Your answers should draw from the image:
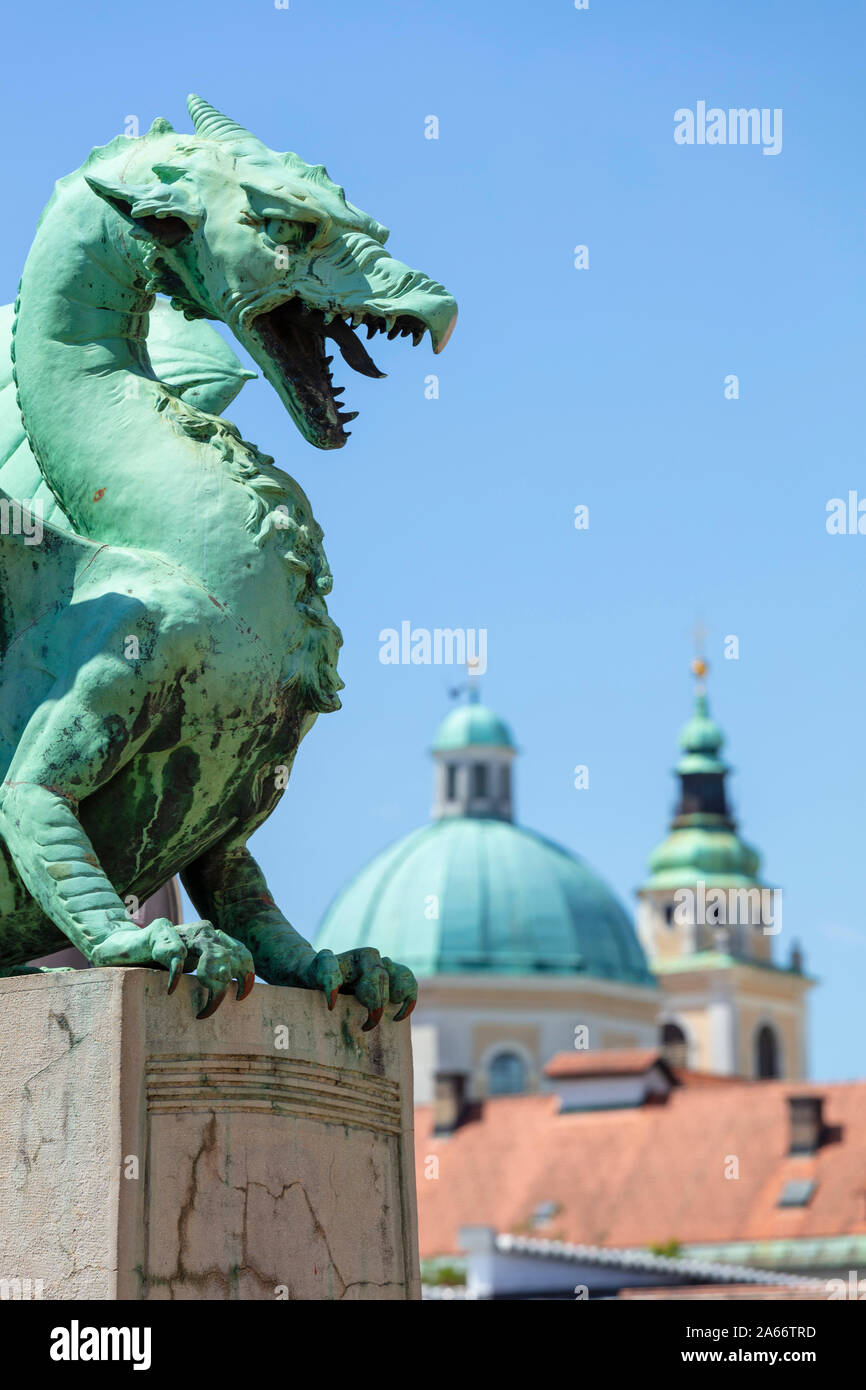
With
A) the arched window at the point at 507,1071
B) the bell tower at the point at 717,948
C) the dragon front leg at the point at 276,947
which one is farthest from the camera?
the bell tower at the point at 717,948

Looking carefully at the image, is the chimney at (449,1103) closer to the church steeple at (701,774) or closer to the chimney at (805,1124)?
the chimney at (805,1124)

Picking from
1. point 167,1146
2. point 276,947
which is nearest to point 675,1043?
point 276,947

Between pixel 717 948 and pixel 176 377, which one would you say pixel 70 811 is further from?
pixel 717 948

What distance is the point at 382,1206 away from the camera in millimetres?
7297

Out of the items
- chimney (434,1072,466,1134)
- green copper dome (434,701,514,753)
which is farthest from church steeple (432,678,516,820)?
chimney (434,1072,466,1134)

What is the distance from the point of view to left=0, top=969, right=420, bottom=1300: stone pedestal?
21.6ft

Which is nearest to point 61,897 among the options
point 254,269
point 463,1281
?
point 254,269

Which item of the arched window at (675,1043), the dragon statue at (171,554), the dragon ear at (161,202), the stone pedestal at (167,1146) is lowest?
the stone pedestal at (167,1146)

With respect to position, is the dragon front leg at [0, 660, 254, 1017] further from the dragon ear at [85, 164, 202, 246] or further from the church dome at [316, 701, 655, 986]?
the church dome at [316, 701, 655, 986]

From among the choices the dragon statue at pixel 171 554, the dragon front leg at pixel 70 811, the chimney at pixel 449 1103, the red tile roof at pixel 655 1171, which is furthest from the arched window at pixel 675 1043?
the dragon front leg at pixel 70 811

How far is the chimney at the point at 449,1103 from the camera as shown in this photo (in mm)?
79625

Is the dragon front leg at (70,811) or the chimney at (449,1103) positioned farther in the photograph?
the chimney at (449,1103)

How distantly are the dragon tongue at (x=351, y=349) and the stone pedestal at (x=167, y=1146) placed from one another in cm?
169

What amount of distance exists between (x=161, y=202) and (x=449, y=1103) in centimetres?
7406
